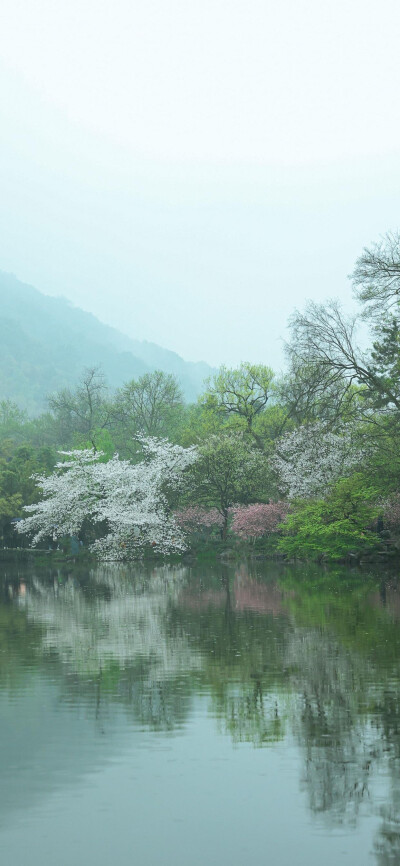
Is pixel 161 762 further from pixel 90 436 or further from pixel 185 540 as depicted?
pixel 90 436

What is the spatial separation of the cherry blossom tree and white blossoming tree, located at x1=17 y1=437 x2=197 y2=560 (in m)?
3.57

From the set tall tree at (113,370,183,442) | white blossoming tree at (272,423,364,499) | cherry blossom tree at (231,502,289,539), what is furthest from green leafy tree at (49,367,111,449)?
white blossoming tree at (272,423,364,499)

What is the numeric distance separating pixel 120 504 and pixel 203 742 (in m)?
40.8

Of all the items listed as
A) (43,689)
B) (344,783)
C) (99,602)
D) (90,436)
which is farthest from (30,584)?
(90,436)

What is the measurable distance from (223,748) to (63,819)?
2.31m

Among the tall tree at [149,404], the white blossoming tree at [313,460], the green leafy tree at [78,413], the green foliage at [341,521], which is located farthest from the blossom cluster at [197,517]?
the green leafy tree at [78,413]

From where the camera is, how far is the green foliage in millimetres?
35844

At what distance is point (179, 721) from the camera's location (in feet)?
30.8

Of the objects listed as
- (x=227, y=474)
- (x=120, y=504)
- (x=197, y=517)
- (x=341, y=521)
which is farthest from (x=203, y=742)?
(x=197, y=517)

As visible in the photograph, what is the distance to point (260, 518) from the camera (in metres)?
48.1

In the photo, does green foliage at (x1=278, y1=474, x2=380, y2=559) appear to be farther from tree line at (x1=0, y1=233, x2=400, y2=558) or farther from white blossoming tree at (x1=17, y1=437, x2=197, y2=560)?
white blossoming tree at (x1=17, y1=437, x2=197, y2=560)

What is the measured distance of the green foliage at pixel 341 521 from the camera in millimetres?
35844

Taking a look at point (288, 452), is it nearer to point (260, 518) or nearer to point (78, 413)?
point (260, 518)

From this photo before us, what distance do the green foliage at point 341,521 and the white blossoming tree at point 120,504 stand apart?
11467 millimetres
